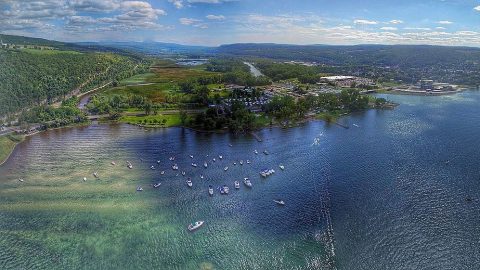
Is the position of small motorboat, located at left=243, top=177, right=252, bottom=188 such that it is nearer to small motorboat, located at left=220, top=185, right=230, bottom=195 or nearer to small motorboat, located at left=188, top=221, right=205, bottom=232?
small motorboat, located at left=220, top=185, right=230, bottom=195

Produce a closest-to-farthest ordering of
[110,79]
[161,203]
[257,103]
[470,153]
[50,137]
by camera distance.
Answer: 1. [161,203]
2. [470,153]
3. [50,137]
4. [257,103]
5. [110,79]

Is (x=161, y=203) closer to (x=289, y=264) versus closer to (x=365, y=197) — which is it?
(x=289, y=264)

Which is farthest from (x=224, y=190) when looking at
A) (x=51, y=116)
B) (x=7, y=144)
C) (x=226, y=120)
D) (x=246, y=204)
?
(x=51, y=116)

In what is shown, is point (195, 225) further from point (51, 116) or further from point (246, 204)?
point (51, 116)

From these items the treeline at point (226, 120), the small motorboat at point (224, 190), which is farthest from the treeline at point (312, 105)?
the small motorboat at point (224, 190)

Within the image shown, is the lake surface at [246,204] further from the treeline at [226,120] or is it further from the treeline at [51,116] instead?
the treeline at [51,116]

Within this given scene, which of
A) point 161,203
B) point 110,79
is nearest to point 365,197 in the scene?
point 161,203

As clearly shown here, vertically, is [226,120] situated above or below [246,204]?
above
